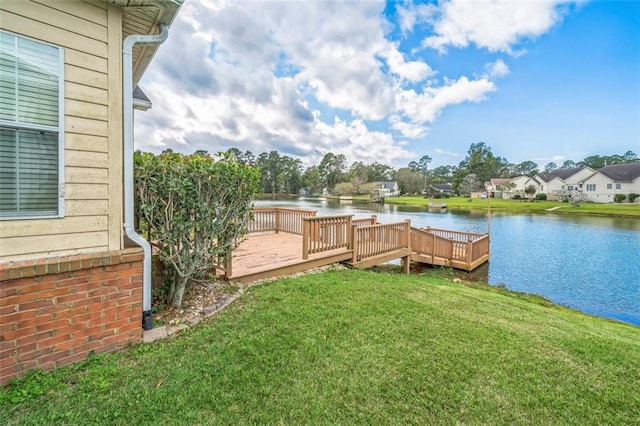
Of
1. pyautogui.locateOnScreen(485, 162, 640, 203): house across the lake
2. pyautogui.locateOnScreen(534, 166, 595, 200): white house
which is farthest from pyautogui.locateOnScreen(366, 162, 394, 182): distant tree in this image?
pyautogui.locateOnScreen(534, 166, 595, 200): white house

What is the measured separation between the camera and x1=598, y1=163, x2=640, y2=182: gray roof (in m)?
36.9

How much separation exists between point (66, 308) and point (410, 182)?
71825 mm

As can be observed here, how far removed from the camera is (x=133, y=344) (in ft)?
8.45

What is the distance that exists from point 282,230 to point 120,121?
6117mm

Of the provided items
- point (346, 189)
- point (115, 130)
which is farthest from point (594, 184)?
point (115, 130)

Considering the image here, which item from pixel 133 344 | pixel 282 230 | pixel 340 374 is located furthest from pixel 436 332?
pixel 282 230

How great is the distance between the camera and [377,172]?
78312 millimetres

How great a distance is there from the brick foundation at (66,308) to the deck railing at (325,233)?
11.0 ft

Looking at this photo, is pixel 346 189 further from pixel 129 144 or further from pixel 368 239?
pixel 129 144

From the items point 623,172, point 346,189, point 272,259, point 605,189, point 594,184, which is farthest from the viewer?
point 346,189

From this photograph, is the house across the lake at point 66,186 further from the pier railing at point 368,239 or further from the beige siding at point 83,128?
the pier railing at point 368,239

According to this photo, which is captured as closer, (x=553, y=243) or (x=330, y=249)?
(x=330, y=249)

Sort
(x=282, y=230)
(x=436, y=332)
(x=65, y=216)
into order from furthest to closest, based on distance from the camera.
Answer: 1. (x=282, y=230)
2. (x=436, y=332)
3. (x=65, y=216)

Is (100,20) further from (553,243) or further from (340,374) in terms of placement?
(553,243)
